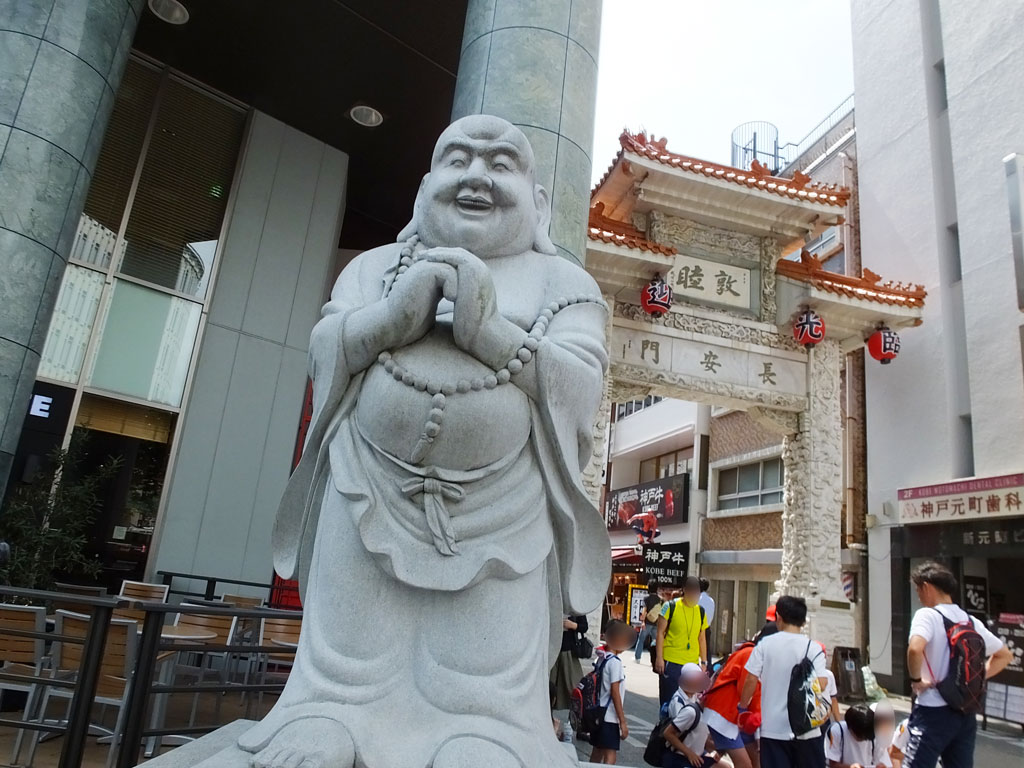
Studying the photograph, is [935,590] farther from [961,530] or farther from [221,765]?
[961,530]

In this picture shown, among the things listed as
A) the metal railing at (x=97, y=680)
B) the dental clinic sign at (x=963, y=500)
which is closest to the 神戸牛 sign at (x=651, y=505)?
the dental clinic sign at (x=963, y=500)

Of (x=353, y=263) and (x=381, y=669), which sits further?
(x=353, y=263)

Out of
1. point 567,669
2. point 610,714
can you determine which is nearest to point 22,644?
point 567,669

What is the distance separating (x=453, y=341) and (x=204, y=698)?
5.70m

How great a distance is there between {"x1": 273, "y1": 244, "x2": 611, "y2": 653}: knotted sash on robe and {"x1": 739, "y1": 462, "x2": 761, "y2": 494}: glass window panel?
15666 mm

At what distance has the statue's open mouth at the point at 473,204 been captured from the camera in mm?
2248

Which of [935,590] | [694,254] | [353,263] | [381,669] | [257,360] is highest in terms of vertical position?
[694,254]

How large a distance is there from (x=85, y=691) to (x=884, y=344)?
12.1 metres

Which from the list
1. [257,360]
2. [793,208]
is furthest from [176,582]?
[793,208]

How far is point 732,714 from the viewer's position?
3.87 meters

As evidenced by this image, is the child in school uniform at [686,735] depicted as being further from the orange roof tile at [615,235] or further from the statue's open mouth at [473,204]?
the orange roof tile at [615,235]

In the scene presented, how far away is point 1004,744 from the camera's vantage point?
7.74 m

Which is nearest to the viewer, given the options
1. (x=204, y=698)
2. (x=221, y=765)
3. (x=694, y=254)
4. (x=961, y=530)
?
(x=221, y=765)

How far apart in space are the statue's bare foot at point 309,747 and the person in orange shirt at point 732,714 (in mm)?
2833
